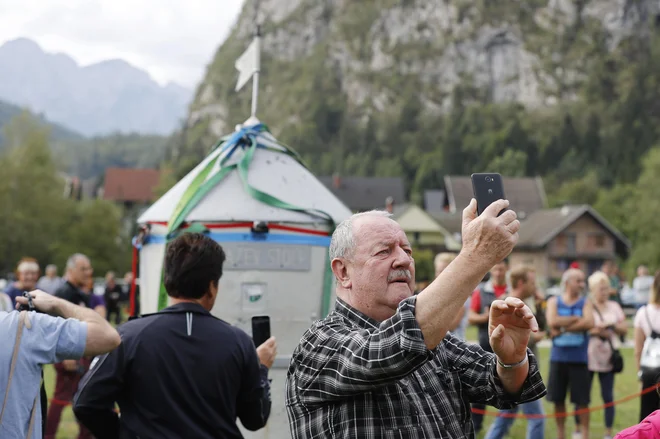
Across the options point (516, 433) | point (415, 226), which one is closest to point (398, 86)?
point (415, 226)

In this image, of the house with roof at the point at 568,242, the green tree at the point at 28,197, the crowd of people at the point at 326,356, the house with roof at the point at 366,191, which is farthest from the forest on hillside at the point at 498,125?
the crowd of people at the point at 326,356

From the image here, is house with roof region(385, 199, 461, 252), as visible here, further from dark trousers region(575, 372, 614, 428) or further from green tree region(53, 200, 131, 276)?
dark trousers region(575, 372, 614, 428)

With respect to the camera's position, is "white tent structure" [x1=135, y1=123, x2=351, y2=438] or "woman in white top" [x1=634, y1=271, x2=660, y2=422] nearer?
"white tent structure" [x1=135, y1=123, x2=351, y2=438]

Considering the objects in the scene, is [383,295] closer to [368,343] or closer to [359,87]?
[368,343]

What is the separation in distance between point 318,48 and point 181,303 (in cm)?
18264

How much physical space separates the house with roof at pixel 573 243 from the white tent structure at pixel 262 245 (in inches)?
2867

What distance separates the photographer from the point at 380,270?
10.5 ft

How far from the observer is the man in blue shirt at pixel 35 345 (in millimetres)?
3838

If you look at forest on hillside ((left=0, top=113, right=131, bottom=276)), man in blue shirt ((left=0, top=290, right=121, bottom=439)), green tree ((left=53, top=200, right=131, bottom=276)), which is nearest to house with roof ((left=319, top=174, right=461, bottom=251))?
green tree ((left=53, top=200, right=131, bottom=276))

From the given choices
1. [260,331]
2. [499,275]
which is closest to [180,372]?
[260,331]

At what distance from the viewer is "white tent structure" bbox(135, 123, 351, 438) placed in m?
7.21

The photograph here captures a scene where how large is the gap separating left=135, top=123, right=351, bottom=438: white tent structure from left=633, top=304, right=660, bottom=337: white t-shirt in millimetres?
3309

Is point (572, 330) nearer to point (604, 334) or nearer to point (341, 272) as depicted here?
point (604, 334)

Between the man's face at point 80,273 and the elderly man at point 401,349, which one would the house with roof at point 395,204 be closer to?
the man's face at point 80,273
